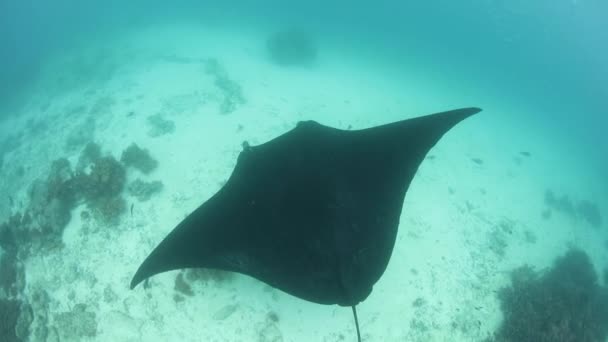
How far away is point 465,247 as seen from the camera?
9.61 m

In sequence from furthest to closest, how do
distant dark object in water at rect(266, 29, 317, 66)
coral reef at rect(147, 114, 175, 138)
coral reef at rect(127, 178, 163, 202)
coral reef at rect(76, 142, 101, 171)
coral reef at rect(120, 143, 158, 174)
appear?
distant dark object in water at rect(266, 29, 317, 66) < coral reef at rect(147, 114, 175, 138) < coral reef at rect(76, 142, 101, 171) < coral reef at rect(120, 143, 158, 174) < coral reef at rect(127, 178, 163, 202)

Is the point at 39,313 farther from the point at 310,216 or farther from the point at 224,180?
the point at 310,216

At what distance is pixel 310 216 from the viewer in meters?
3.89

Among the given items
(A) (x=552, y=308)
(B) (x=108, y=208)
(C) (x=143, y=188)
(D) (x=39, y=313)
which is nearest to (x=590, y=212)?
(A) (x=552, y=308)

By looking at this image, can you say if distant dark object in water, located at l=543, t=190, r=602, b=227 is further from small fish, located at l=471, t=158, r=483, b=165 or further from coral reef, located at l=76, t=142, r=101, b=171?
coral reef, located at l=76, t=142, r=101, b=171

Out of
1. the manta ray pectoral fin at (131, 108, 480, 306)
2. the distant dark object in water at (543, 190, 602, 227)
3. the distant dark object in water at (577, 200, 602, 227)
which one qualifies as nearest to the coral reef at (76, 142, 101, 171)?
the manta ray pectoral fin at (131, 108, 480, 306)

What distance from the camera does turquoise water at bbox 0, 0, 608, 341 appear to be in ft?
24.4

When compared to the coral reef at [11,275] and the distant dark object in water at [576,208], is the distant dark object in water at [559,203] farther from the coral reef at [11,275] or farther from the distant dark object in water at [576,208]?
the coral reef at [11,275]

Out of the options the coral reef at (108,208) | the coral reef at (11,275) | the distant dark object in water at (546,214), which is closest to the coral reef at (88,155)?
the coral reef at (108,208)

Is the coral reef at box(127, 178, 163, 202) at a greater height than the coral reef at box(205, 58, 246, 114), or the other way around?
the coral reef at box(127, 178, 163, 202)

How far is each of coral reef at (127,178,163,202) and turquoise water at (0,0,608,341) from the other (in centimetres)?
5

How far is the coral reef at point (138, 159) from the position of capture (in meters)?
10.5

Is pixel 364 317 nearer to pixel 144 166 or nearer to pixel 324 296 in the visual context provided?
pixel 324 296

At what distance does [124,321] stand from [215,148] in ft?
19.8
